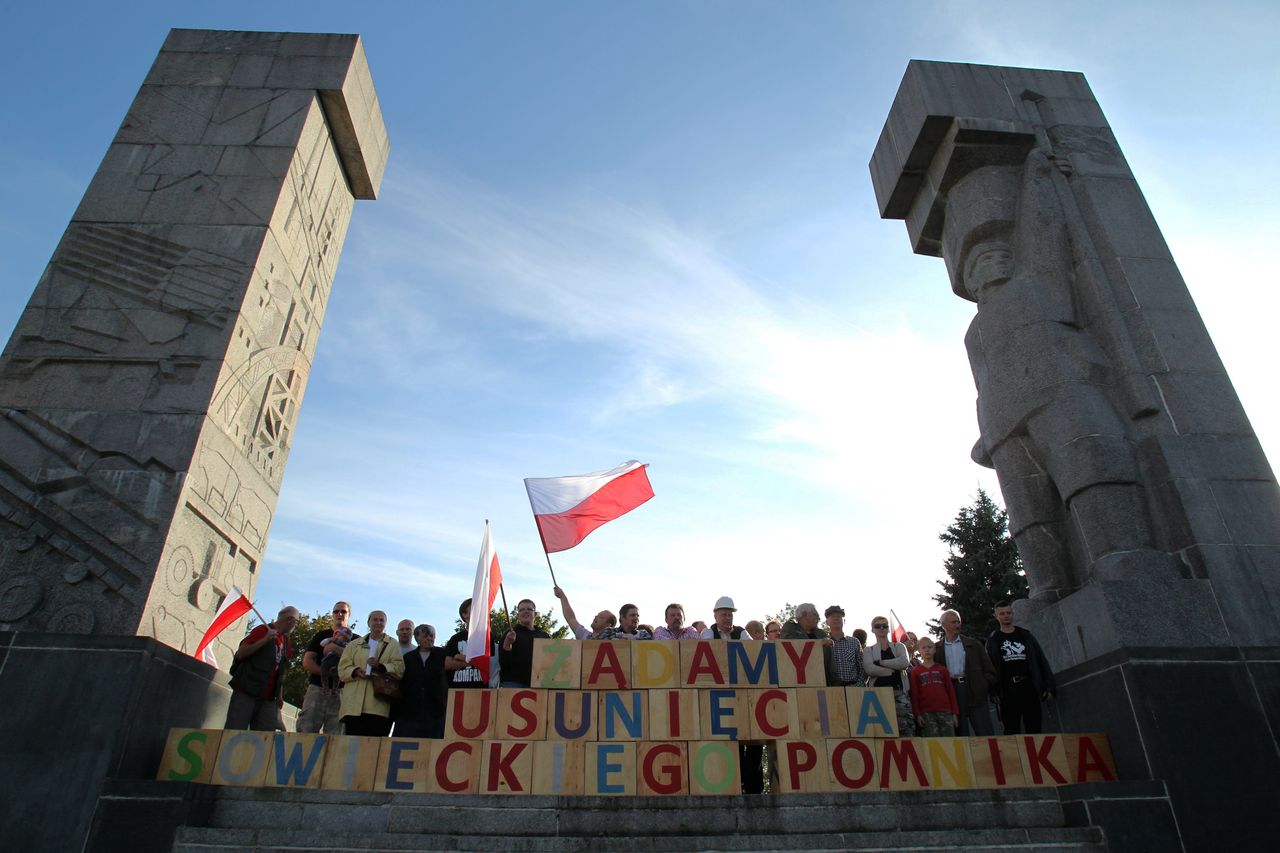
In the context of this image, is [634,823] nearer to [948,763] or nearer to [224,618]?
[948,763]

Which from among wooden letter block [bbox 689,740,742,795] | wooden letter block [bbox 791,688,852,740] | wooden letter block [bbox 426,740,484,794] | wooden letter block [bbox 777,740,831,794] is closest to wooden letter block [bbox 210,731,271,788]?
wooden letter block [bbox 426,740,484,794]

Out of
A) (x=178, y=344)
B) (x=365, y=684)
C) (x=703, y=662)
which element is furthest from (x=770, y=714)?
(x=178, y=344)

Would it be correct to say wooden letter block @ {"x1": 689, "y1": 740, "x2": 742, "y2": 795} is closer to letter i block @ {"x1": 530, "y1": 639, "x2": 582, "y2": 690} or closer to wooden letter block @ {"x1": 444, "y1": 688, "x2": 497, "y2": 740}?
letter i block @ {"x1": 530, "y1": 639, "x2": 582, "y2": 690}

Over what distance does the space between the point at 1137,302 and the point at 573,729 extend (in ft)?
25.7

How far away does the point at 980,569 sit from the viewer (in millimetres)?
26531

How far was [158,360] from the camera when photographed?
29.2 feet

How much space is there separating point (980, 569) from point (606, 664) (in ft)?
72.9

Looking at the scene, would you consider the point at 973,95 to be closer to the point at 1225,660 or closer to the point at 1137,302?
the point at 1137,302

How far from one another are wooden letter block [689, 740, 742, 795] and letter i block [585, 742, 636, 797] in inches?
19.7

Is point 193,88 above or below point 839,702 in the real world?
above

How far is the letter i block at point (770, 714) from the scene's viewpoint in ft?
23.6

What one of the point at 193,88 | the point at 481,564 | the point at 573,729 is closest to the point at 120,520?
the point at 481,564

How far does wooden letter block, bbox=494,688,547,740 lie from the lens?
7.07 m

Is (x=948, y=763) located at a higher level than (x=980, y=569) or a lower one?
lower
